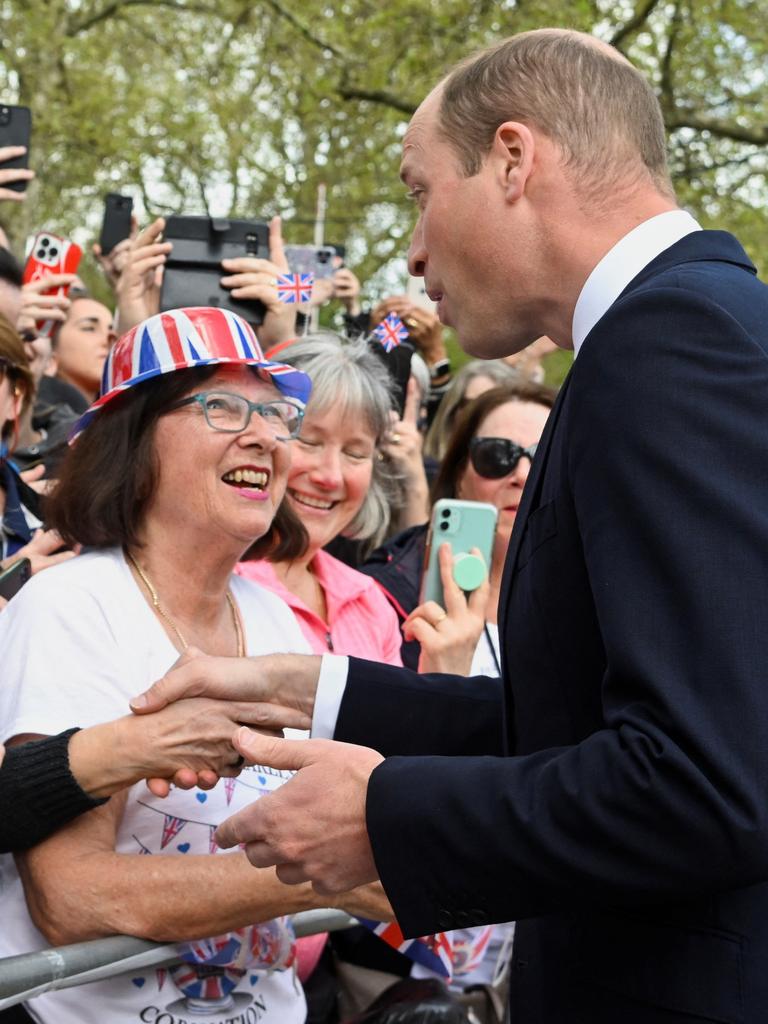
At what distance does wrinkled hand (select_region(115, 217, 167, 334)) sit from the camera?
4746mm

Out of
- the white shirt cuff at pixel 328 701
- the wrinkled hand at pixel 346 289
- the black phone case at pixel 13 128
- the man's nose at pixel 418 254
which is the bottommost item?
the wrinkled hand at pixel 346 289

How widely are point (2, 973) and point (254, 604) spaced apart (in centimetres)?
131

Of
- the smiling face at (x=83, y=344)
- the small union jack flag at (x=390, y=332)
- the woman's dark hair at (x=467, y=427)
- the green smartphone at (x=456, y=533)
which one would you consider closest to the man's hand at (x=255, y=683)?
the green smartphone at (x=456, y=533)

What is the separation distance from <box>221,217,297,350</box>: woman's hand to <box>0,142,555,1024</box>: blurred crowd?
0.01 metres

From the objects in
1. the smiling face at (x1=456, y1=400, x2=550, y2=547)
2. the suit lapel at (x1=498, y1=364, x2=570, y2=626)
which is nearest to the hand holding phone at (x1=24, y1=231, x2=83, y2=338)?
the smiling face at (x1=456, y1=400, x2=550, y2=547)

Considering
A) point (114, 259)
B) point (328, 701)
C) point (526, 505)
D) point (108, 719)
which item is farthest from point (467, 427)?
point (526, 505)

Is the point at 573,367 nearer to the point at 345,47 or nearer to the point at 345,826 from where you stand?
the point at 345,826

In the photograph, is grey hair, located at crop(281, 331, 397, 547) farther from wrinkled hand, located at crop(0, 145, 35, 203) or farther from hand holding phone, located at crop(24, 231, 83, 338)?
wrinkled hand, located at crop(0, 145, 35, 203)

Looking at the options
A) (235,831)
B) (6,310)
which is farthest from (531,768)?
(6,310)

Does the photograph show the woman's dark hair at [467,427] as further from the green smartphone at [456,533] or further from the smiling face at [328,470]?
the green smartphone at [456,533]

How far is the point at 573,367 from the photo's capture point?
1.89 m

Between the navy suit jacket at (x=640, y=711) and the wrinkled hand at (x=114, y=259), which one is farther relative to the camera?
the wrinkled hand at (x=114, y=259)

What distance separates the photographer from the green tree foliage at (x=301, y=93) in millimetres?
12047

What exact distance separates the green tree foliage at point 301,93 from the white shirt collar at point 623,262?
9359mm
